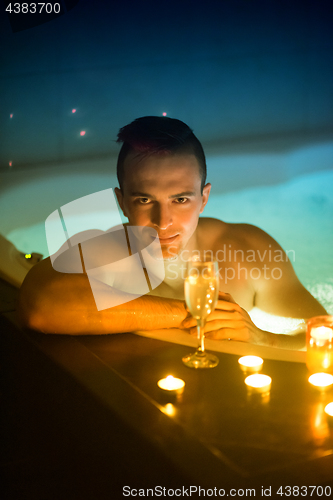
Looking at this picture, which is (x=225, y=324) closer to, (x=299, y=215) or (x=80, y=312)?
(x=80, y=312)

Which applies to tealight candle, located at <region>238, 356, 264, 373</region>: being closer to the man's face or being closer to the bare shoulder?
the man's face

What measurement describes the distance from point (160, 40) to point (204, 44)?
33cm

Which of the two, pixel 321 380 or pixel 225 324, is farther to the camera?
pixel 225 324

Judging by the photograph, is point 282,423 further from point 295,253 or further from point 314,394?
point 295,253

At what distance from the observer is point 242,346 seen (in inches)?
31.6

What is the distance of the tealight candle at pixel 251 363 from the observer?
2.24 feet

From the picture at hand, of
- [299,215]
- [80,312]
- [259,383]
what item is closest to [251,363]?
[259,383]

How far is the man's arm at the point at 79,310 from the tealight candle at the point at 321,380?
1.04ft

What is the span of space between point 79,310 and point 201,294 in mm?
293

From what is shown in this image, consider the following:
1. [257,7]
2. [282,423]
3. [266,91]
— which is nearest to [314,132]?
[266,91]

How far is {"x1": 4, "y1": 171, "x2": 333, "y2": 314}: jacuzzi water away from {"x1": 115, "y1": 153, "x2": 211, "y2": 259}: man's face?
62.7 inches

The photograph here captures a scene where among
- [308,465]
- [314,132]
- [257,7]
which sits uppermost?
[257,7]

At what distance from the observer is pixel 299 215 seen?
143 inches

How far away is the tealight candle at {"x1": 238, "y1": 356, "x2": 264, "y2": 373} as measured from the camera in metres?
0.68
